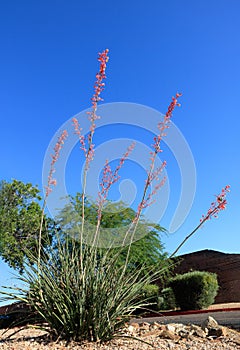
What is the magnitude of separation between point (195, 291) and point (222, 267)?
4426mm

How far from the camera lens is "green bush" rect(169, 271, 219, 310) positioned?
515 inches

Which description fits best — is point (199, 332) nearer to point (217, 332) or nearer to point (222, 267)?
point (217, 332)

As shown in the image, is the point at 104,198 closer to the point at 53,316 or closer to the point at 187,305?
the point at 53,316

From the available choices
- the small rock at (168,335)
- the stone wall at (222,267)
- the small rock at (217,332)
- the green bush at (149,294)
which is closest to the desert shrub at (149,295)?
the green bush at (149,294)

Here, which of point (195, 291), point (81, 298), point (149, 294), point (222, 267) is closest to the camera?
point (81, 298)

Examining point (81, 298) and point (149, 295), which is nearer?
point (81, 298)

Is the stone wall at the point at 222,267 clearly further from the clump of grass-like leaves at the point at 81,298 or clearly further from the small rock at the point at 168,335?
the clump of grass-like leaves at the point at 81,298

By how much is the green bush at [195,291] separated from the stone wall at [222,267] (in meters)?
2.51

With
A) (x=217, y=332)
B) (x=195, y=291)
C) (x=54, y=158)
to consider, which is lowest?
(x=217, y=332)

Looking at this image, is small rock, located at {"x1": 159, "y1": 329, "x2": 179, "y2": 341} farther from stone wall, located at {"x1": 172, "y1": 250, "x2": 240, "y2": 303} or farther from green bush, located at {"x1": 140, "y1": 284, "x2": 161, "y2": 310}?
stone wall, located at {"x1": 172, "y1": 250, "x2": 240, "y2": 303}

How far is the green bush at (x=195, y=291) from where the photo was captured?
13086 mm

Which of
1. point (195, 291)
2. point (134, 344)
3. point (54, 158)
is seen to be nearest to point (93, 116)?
point (54, 158)

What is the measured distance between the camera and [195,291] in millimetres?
13141

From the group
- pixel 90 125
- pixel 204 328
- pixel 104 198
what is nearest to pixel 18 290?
pixel 104 198
